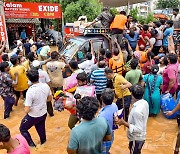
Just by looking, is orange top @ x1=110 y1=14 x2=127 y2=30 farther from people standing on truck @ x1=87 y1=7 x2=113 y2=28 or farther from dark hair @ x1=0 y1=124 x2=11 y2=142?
dark hair @ x1=0 y1=124 x2=11 y2=142

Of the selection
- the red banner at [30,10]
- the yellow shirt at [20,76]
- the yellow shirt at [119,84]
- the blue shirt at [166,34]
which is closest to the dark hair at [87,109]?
the yellow shirt at [119,84]

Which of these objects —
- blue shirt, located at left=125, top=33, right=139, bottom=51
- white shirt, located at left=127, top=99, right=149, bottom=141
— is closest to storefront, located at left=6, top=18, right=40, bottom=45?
blue shirt, located at left=125, top=33, right=139, bottom=51

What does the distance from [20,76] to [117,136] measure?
2.90 m

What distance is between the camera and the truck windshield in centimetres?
770

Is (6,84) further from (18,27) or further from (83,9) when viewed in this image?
(18,27)

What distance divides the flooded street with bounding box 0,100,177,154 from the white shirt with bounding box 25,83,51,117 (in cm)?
86

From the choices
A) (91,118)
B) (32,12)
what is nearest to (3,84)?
(91,118)

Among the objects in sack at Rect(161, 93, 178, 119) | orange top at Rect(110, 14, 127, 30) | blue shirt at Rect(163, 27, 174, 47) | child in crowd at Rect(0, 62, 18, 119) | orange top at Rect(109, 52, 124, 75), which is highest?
orange top at Rect(110, 14, 127, 30)

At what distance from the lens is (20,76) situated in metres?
6.53

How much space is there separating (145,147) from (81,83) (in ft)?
5.95

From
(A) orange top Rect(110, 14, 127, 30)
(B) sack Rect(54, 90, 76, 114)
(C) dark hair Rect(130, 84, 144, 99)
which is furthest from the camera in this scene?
(A) orange top Rect(110, 14, 127, 30)

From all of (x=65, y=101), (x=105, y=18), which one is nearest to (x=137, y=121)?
(x=65, y=101)

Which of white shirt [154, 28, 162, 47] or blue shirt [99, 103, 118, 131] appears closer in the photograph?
blue shirt [99, 103, 118, 131]

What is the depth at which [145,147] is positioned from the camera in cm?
485
